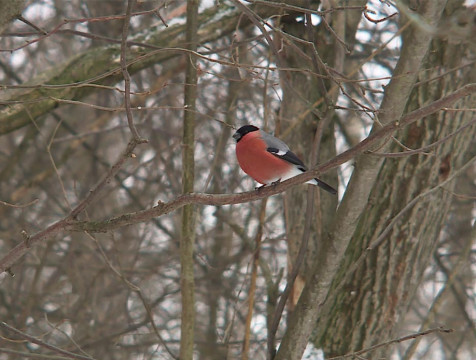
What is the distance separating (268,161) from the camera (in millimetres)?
3793

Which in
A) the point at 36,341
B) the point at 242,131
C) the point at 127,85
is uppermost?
the point at 242,131

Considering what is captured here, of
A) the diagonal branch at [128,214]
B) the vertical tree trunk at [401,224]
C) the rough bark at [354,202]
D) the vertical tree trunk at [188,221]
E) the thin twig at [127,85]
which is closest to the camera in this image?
the thin twig at [127,85]

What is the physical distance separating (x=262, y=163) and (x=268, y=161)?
0.04 metres

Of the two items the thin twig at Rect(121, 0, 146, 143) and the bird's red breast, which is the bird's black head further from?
the thin twig at Rect(121, 0, 146, 143)

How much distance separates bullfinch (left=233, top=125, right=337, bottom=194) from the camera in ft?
12.5

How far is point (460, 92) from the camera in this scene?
2.17 meters

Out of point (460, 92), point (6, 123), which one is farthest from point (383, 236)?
point (6, 123)

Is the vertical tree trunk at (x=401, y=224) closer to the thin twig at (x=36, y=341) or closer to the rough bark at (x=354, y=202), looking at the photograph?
the rough bark at (x=354, y=202)

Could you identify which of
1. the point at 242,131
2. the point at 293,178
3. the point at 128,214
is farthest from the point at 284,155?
the point at 128,214

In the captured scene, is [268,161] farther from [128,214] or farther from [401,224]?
[128,214]

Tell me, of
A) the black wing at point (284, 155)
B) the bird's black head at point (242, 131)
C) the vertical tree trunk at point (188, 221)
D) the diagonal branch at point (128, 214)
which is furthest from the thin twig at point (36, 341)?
the bird's black head at point (242, 131)

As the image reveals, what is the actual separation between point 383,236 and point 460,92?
1675 mm

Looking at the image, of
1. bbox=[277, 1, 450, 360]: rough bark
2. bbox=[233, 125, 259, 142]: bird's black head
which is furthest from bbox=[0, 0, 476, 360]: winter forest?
bbox=[233, 125, 259, 142]: bird's black head

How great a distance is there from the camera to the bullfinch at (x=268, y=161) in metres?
3.80
